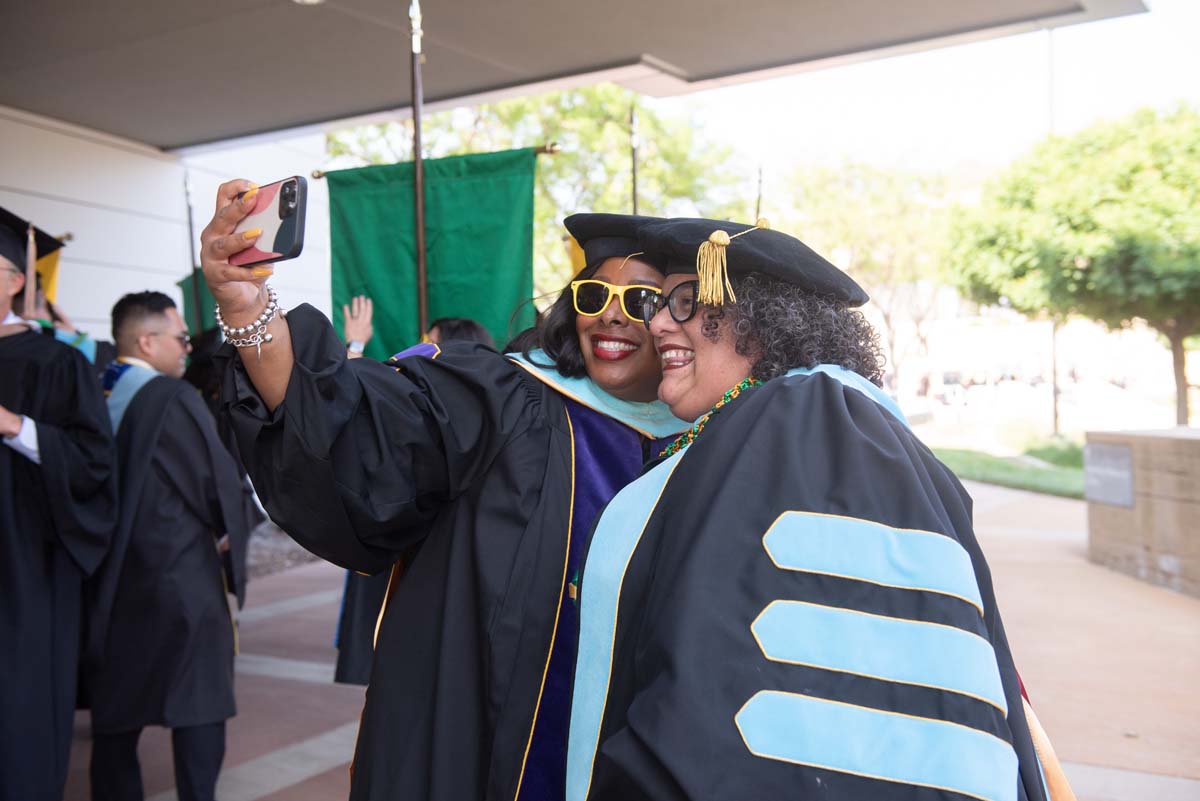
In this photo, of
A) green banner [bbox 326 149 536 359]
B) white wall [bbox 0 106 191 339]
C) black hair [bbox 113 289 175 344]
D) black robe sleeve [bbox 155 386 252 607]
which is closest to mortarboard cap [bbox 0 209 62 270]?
black hair [bbox 113 289 175 344]

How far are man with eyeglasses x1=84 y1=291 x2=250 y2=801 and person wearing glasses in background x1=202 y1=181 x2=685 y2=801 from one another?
2010 mm

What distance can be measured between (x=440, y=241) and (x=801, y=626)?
334 centimetres

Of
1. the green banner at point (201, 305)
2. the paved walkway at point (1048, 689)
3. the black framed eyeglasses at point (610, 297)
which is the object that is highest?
the green banner at point (201, 305)

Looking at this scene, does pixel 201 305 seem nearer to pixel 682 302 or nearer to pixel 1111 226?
pixel 682 302

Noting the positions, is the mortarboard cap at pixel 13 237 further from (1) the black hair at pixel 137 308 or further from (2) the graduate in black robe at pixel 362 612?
(2) the graduate in black robe at pixel 362 612

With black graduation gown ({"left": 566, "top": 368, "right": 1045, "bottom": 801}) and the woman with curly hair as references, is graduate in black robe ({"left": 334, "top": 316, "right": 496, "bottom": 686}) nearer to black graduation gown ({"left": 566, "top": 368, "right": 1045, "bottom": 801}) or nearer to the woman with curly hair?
the woman with curly hair

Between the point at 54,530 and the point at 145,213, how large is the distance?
6078mm

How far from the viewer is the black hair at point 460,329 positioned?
14.7 feet

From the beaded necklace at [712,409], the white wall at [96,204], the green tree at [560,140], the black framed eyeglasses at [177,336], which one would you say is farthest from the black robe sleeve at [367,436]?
the green tree at [560,140]

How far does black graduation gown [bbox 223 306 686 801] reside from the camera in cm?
196

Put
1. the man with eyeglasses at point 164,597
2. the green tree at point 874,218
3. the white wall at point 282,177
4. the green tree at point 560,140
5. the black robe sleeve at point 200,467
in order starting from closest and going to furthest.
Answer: the man with eyeglasses at point 164,597
the black robe sleeve at point 200,467
the white wall at point 282,177
the green tree at point 560,140
the green tree at point 874,218

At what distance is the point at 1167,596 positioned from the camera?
301 inches

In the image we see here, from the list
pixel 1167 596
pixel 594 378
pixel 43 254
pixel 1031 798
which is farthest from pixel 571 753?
pixel 1167 596

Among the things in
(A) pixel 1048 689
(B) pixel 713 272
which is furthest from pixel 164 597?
(A) pixel 1048 689
